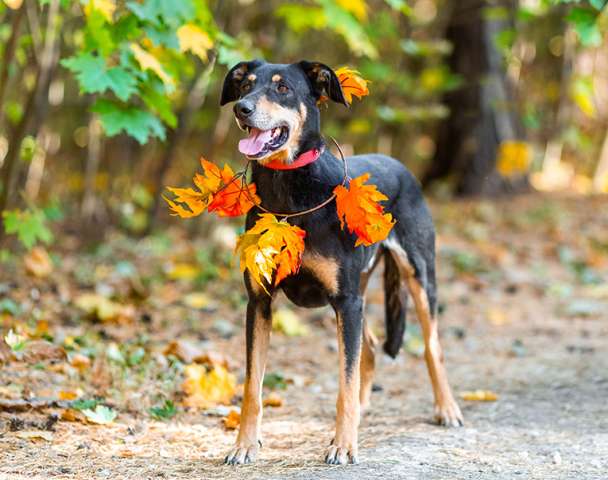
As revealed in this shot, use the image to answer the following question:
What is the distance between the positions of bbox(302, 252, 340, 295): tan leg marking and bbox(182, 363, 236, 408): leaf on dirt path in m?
1.46

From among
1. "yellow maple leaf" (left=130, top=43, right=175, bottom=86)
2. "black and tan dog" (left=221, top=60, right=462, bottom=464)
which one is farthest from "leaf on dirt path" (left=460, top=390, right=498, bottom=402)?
"yellow maple leaf" (left=130, top=43, right=175, bottom=86)

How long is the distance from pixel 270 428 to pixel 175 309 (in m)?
2.92

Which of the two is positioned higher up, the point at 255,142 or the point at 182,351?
the point at 255,142

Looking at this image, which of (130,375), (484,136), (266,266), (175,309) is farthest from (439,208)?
(266,266)

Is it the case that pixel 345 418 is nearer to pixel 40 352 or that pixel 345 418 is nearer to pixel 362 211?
pixel 362 211

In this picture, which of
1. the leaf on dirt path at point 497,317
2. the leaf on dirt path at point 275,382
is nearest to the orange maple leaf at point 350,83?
the leaf on dirt path at point 275,382

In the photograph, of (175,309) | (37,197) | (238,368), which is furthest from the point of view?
(37,197)

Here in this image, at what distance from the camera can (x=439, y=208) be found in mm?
12555

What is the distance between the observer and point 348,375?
14.3ft

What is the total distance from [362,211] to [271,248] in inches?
19.6

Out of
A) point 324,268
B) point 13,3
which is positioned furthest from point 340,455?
point 13,3

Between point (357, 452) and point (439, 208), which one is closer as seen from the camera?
point (357, 452)

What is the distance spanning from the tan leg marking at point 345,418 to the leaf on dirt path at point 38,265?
4711 mm

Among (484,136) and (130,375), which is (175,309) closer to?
(130,375)
